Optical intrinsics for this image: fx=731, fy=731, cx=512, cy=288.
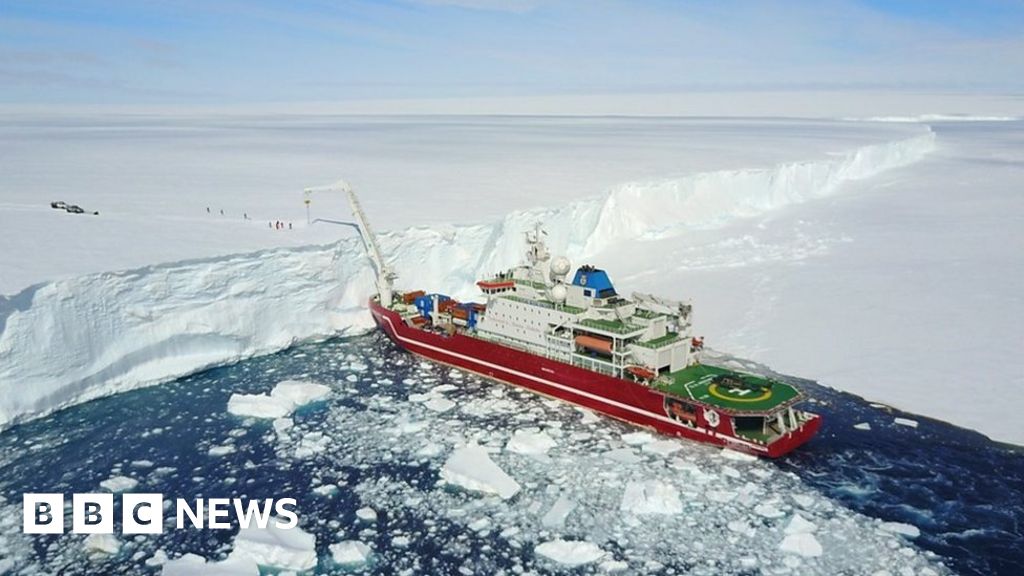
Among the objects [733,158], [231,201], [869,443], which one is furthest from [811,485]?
[733,158]

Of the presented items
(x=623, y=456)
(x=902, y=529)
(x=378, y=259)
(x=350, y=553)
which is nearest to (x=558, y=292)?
(x=623, y=456)

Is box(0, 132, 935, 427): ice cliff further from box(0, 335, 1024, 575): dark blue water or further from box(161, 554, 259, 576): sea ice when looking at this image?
box(161, 554, 259, 576): sea ice

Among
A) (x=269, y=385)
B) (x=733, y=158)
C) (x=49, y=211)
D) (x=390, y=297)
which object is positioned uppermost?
(x=733, y=158)

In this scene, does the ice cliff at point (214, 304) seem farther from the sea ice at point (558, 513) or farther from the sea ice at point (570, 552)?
the sea ice at point (570, 552)

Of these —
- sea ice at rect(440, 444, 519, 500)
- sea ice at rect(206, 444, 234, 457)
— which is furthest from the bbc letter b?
sea ice at rect(440, 444, 519, 500)

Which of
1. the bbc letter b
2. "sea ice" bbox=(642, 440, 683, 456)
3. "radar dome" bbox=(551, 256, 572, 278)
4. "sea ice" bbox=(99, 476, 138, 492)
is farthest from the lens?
"radar dome" bbox=(551, 256, 572, 278)

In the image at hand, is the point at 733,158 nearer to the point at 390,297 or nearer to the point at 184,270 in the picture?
the point at 390,297

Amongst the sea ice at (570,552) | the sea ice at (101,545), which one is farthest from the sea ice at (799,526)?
the sea ice at (101,545)
